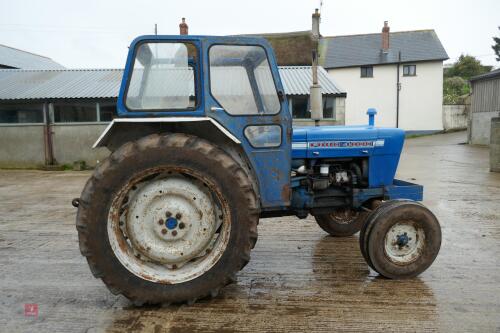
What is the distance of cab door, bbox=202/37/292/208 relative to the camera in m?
3.44

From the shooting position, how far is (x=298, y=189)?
13.4 feet

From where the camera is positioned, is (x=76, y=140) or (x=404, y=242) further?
(x=76, y=140)

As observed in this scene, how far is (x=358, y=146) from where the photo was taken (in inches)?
162

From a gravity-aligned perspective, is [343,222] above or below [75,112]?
below

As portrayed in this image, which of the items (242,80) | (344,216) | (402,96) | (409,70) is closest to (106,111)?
(344,216)

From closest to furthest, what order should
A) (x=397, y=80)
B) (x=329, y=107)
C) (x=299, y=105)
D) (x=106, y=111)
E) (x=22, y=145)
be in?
(x=299, y=105)
(x=329, y=107)
(x=106, y=111)
(x=22, y=145)
(x=397, y=80)

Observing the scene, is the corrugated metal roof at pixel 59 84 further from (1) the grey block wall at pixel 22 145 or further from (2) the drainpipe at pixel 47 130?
(1) the grey block wall at pixel 22 145

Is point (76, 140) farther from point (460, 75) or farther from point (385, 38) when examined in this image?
point (460, 75)

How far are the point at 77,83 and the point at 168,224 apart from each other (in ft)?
43.5

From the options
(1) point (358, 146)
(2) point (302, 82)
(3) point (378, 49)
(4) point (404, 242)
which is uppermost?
(3) point (378, 49)

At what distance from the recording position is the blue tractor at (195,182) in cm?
316

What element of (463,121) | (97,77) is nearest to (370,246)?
(97,77)

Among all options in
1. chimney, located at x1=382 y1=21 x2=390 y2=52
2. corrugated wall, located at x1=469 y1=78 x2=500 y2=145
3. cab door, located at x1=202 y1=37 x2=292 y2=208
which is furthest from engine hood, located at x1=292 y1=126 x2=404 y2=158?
chimney, located at x1=382 y1=21 x2=390 y2=52

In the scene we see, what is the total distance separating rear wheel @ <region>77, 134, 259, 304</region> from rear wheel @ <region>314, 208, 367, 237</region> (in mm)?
2070
